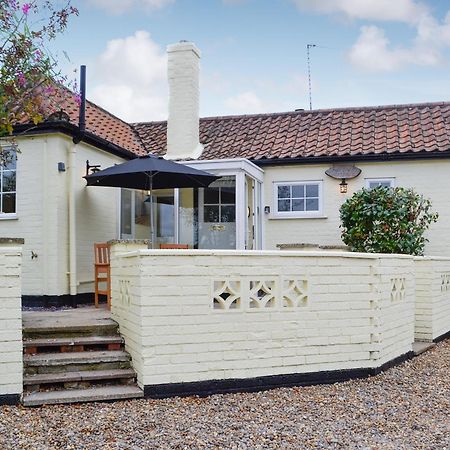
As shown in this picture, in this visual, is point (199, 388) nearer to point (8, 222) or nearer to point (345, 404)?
point (345, 404)

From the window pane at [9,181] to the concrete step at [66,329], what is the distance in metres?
3.61

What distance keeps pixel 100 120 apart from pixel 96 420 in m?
8.36

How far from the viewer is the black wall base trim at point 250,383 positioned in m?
5.79

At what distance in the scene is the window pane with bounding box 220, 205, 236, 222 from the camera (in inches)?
461

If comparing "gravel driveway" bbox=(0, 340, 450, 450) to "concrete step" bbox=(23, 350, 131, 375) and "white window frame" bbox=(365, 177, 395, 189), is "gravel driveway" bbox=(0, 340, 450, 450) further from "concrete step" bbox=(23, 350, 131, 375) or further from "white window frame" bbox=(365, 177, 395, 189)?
"white window frame" bbox=(365, 177, 395, 189)

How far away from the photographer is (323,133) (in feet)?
44.7

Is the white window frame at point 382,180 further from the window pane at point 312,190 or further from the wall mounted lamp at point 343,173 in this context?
the window pane at point 312,190

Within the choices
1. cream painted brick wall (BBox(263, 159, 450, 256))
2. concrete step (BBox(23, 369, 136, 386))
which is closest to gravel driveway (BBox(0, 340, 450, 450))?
concrete step (BBox(23, 369, 136, 386))

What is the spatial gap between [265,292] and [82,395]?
212 centimetres

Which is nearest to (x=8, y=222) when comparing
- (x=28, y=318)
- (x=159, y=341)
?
(x=28, y=318)

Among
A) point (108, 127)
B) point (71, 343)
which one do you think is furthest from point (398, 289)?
point (108, 127)

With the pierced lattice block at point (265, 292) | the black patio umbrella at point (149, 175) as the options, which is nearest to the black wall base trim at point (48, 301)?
the black patio umbrella at point (149, 175)

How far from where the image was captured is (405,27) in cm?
1265

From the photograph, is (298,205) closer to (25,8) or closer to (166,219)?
(166,219)
